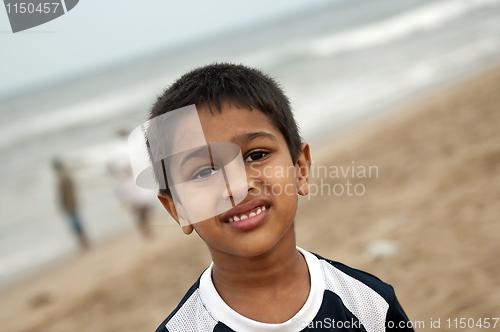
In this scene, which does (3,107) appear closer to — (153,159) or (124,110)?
(124,110)

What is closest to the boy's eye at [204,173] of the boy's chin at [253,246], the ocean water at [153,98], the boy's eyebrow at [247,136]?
the boy's eyebrow at [247,136]

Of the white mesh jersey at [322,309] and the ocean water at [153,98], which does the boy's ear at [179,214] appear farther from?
the ocean water at [153,98]

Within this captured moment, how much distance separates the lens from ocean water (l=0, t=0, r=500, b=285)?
8.23 m

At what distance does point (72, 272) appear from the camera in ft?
21.2

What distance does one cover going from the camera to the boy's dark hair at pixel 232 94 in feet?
4.46

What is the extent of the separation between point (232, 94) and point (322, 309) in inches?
30.6

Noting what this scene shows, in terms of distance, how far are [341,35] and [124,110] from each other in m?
16.0

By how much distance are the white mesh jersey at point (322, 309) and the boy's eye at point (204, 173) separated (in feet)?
1.28

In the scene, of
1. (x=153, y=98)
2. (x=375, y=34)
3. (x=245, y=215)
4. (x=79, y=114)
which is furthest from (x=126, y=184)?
(x=375, y=34)

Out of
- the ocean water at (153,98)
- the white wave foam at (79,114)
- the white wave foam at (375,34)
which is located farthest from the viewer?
the white wave foam at (375,34)

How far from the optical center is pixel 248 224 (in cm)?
122

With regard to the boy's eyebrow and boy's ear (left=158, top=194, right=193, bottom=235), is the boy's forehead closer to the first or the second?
the boy's eyebrow

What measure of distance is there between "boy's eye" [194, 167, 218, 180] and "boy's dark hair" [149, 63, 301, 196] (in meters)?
0.20

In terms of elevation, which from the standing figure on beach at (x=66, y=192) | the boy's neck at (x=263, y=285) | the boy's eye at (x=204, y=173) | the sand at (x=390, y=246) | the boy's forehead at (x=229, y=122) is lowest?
the sand at (x=390, y=246)
